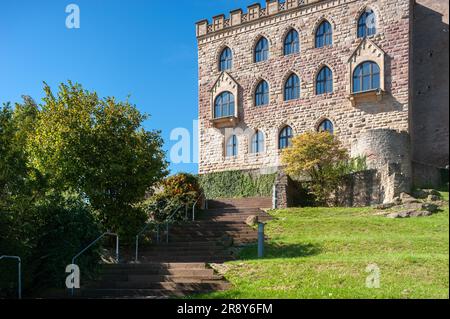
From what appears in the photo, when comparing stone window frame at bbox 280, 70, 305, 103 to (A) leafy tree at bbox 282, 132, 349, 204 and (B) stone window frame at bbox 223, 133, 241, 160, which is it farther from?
(A) leafy tree at bbox 282, 132, 349, 204

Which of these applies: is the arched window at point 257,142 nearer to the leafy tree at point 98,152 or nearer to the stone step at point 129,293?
the leafy tree at point 98,152

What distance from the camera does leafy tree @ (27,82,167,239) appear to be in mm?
17047

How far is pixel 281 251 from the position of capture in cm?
1542

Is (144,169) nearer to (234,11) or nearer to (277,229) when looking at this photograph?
(277,229)

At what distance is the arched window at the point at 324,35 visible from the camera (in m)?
31.4

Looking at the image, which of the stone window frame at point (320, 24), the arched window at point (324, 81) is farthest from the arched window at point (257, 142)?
the stone window frame at point (320, 24)

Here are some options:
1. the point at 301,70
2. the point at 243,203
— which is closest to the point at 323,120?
the point at 301,70

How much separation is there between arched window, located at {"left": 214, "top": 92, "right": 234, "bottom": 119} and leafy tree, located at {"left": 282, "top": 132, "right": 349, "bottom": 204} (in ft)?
28.7

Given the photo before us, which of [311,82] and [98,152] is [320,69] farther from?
[98,152]

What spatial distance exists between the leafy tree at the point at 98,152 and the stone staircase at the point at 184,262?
195cm

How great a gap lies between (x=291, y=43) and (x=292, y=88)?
2869 millimetres

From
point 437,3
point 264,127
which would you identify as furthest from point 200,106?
point 437,3

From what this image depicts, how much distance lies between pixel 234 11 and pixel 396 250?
80.4 ft

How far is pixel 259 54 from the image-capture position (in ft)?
112
